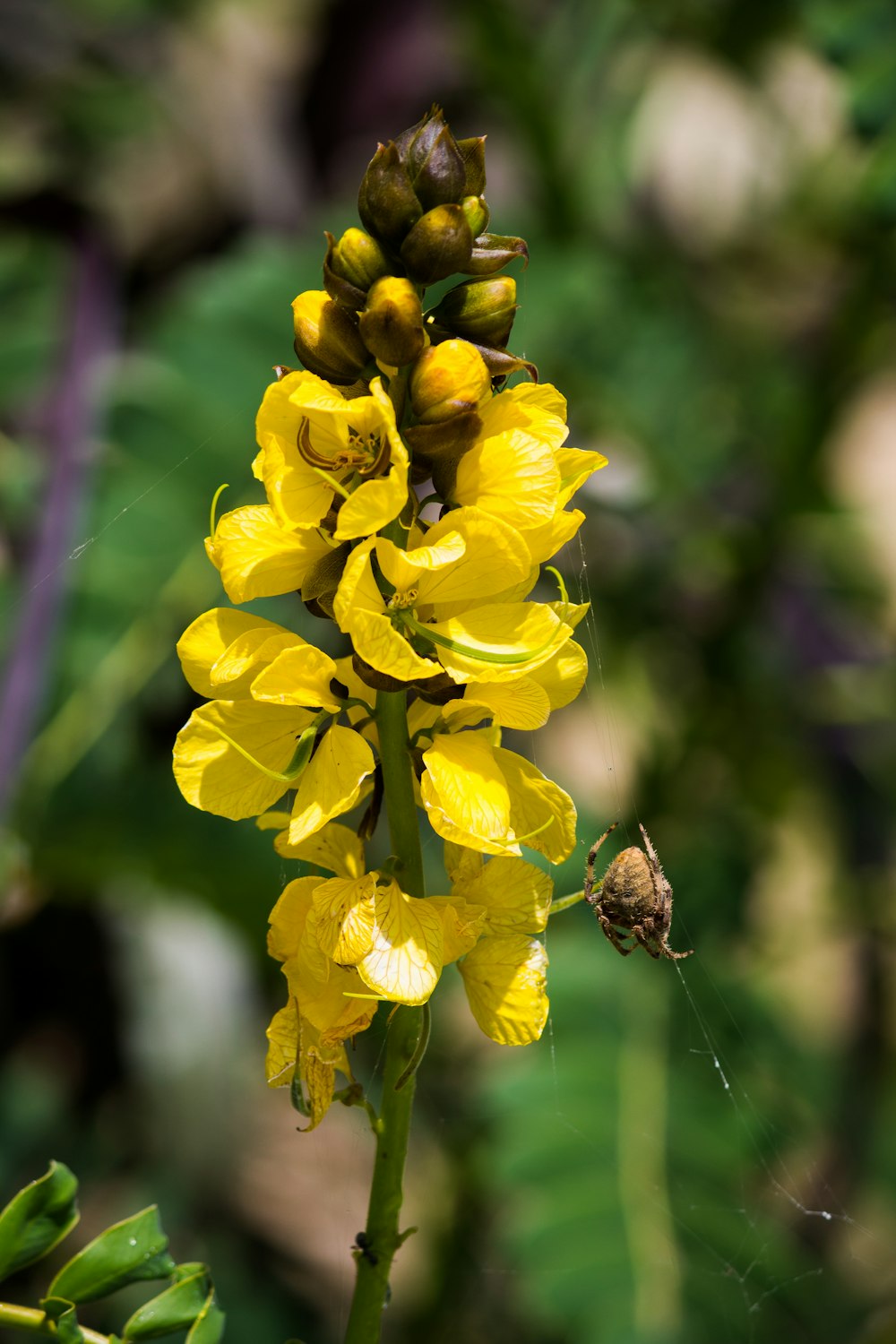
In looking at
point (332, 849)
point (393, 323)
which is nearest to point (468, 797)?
point (332, 849)

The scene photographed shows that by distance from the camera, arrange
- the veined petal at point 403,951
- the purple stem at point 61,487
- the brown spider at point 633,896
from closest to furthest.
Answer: the veined petal at point 403,951 → the brown spider at point 633,896 → the purple stem at point 61,487

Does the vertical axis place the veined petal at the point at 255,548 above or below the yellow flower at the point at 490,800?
above

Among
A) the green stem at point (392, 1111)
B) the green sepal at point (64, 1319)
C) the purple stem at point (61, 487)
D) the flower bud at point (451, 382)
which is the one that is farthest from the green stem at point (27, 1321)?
the purple stem at point (61, 487)

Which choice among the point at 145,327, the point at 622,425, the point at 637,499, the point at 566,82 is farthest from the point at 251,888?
the point at 566,82

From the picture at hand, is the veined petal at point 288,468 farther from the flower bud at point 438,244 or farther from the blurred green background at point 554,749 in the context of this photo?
the blurred green background at point 554,749

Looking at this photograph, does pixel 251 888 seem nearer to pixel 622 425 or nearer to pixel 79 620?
pixel 79 620

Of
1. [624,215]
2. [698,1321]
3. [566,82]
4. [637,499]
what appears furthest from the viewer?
[624,215]
